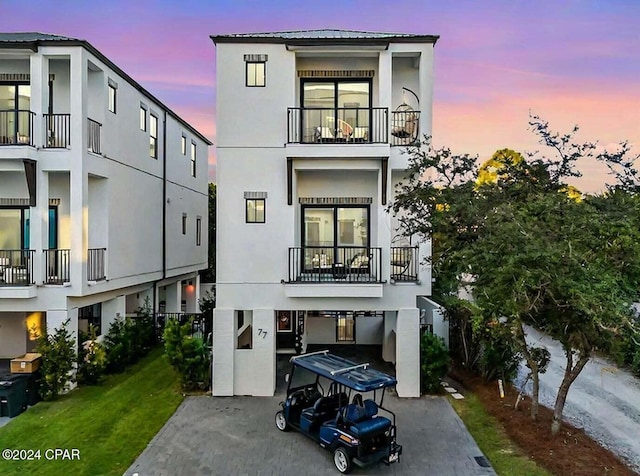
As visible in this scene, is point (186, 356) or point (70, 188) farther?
point (70, 188)

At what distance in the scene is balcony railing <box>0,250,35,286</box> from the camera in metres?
12.2

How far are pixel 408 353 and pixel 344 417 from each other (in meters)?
4.47

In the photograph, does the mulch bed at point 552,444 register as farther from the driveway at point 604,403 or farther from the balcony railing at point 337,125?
the balcony railing at point 337,125

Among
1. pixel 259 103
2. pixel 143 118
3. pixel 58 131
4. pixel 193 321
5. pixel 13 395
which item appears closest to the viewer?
pixel 13 395

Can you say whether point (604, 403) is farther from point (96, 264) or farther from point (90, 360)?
point (96, 264)

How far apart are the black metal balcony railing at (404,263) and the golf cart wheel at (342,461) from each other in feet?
17.8

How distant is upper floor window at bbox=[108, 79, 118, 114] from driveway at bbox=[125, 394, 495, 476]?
9.59 metres

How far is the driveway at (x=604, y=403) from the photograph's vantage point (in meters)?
9.40

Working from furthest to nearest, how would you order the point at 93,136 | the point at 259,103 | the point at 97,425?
the point at 93,136, the point at 259,103, the point at 97,425

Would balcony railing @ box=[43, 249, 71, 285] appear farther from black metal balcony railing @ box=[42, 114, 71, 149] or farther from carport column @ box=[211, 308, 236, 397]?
carport column @ box=[211, 308, 236, 397]

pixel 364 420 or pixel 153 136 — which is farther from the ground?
pixel 153 136

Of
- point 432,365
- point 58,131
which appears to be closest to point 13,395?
point 58,131

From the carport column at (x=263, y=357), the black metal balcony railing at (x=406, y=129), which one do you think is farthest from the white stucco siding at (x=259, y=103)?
the carport column at (x=263, y=357)

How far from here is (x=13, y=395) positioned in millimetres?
10586
